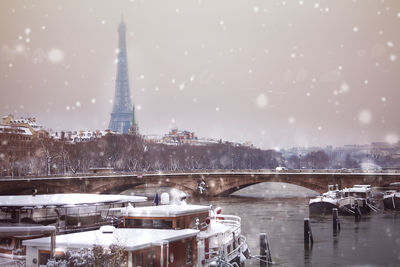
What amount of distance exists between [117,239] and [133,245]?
513mm

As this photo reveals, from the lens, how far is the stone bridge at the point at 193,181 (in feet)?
188

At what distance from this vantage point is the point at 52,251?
1339cm

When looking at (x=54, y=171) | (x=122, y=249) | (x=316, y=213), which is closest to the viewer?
(x=122, y=249)

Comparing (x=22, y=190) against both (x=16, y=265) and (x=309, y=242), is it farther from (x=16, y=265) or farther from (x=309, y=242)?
(x=16, y=265)

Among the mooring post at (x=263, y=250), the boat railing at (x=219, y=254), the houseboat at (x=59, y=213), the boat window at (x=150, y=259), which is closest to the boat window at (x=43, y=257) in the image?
the boat window at (x=150, y=259)

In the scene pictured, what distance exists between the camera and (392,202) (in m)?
48.8

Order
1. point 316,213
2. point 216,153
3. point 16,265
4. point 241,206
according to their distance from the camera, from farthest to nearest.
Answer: point 216,153
point 241,206
point 316,213
point 16,265

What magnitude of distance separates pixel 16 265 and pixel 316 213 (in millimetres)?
33766

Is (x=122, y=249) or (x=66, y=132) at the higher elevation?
(x=66, y=132)

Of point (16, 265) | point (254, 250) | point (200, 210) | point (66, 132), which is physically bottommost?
point (254, 250)

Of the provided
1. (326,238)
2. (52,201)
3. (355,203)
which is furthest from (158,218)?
(355,203)

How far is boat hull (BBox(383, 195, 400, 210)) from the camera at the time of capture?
159 ft

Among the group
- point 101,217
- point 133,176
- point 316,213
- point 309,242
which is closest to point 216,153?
point 133,176

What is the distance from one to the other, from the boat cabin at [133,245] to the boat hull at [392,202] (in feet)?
123
